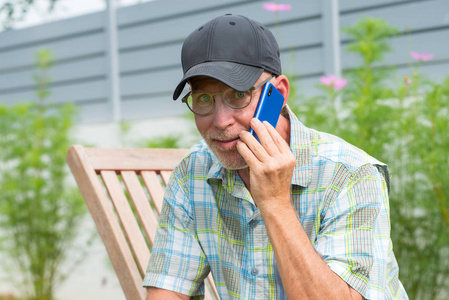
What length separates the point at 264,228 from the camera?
4.55 ft

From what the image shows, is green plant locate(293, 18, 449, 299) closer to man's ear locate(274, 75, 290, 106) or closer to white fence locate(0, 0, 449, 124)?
white fence locate(0, 0, 449, 124)

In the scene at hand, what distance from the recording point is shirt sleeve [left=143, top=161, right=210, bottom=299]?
1455 mm

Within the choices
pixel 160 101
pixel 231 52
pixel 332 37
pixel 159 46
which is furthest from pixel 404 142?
pixel 159 46

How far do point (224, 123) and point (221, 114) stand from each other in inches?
0.9

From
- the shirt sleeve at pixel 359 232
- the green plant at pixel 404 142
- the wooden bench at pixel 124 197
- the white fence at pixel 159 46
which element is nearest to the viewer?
the shirt sleeve at pixel 359 232

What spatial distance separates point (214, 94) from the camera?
1.32 metres

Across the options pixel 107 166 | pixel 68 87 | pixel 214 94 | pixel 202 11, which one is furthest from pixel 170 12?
pixel 214 94

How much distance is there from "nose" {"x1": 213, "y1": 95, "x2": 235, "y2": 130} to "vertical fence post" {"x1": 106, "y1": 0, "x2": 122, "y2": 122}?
396 centimetres

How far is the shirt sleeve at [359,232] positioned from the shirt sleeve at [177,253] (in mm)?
385

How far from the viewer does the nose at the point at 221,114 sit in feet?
4.28

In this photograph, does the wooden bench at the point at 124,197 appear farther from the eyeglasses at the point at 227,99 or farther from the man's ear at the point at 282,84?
the man's ear at the point at 282,84

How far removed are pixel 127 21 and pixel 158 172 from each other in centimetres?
331

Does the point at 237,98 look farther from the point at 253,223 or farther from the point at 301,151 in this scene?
the point at 253,223

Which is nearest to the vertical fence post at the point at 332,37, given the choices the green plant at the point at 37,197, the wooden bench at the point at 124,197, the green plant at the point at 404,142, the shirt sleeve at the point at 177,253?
the green plant at the point at 404,142
